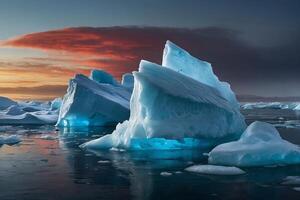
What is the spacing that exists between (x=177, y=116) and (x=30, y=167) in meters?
6.80

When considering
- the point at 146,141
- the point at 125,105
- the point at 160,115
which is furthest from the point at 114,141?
the point at 125,105

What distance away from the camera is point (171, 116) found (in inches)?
733

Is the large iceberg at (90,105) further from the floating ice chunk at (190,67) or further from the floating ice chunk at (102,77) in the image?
the floating ice chunk at (190,67)

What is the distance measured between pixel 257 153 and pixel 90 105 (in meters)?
21.9

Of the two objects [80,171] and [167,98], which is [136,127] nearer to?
Answer: [167,98]

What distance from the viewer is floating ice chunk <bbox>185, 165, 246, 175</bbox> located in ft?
44.3

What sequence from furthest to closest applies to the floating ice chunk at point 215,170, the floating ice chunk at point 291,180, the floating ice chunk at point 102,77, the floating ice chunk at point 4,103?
the floating ice chunk at point 4,103, the floating ice chunk at point 102,77, the floating ice chunk at point 215,170, the floating ice chunk at point 291,180

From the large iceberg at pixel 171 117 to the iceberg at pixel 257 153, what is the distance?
3213 mm

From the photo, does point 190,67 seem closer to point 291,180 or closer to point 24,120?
point 291,180

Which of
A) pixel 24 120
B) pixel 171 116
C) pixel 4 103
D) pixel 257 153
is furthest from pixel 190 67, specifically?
pixel 4 103

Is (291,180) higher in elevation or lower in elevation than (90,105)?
lower

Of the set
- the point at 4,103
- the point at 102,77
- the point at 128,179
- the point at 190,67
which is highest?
the point at 102,77

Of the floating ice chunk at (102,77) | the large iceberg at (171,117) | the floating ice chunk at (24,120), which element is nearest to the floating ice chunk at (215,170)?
the large iceberg at (171,117)

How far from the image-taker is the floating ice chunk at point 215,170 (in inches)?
532
